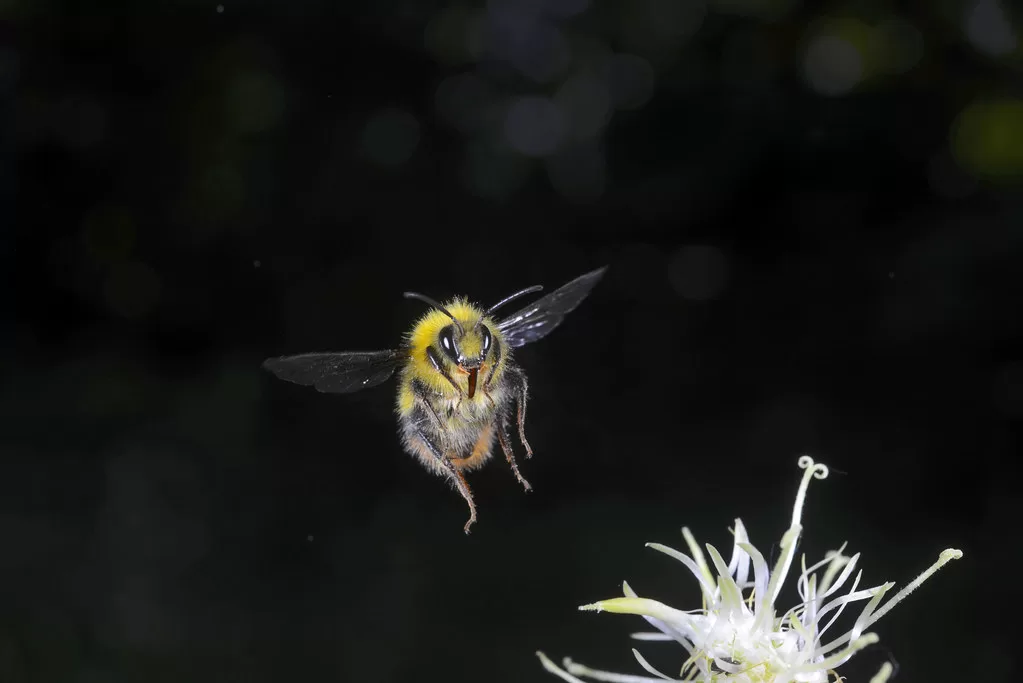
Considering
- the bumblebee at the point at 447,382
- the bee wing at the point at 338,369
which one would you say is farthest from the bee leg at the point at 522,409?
the bee wing at the point at 338,369

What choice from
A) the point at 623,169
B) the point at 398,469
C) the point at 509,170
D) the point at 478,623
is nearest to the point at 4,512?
the point at 398,469

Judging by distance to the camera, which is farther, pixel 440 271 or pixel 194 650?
pixel 194 650

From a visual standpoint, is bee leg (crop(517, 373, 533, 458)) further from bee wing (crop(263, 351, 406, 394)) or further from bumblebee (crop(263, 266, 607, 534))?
bee wing (crop(263, 351, 406, 394))

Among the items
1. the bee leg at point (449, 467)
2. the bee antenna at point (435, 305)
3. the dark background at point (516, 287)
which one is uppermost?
the dark background at point (516, 287)

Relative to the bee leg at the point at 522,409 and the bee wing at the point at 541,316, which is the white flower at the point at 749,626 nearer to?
the bee leg at the point at 522,409

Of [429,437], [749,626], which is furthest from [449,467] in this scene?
[749,626]

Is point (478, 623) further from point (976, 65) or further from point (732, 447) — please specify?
point (976, 65)
